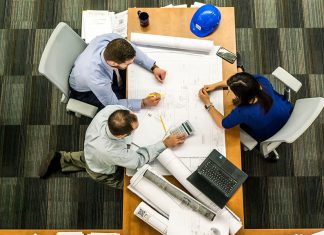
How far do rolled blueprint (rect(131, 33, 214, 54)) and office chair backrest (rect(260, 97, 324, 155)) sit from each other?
618 mm

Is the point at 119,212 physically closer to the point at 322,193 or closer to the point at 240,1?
the point at 322,193

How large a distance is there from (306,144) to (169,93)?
143 cm

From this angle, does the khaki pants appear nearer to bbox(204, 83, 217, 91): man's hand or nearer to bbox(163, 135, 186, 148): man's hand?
bbox(163, 135, 186, 148): man's hand

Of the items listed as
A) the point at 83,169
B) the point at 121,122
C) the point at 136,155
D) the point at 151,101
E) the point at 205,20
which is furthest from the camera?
the point at 83,169

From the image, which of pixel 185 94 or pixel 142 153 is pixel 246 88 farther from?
pixel 142 153

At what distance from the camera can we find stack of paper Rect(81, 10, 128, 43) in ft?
8.96

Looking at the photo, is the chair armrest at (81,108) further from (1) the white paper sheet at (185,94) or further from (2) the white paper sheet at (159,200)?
(2) the white paper sheet at (159,200)

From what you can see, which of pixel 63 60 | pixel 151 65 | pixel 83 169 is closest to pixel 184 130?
pixel 151 65

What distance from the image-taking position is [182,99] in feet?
6.52

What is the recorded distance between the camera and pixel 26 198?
2.71 meters

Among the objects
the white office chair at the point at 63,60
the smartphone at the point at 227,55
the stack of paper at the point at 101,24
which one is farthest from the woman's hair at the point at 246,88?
the stack of paper at the point at 101,24

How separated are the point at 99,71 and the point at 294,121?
1.14m

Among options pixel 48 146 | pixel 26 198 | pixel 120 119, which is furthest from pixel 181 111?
pixel 26 198

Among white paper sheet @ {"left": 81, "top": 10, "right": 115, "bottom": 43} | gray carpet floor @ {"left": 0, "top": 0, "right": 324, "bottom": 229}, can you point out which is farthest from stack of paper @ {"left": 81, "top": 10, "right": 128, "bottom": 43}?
gray carpet floor @ {"left": 0, "top": 0, "right": 324, "bottom": 229}
